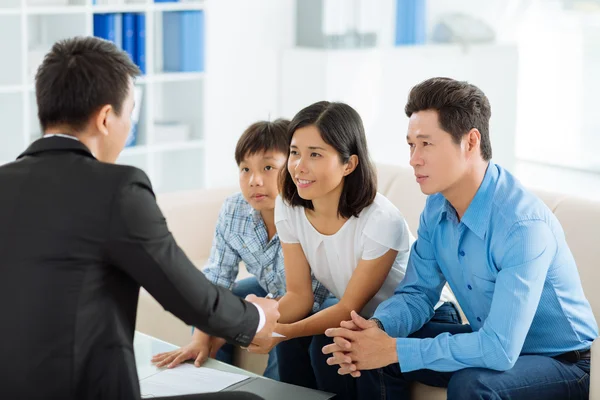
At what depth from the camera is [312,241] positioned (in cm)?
249

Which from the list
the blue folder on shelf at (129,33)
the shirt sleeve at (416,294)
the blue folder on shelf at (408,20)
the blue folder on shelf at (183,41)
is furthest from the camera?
the blue folder on shelf at (408,20)

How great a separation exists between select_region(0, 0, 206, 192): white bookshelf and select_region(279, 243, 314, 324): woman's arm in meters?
2.03

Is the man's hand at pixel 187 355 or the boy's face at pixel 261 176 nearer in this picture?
the man's hand at pixel 187 355

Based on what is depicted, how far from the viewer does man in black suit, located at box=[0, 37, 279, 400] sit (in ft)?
4.92

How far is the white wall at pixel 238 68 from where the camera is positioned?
4945 millimetres

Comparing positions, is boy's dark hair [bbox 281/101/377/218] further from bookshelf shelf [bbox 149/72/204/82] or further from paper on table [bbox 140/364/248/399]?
bookshelf shelf [bbox 149/72/204/82]

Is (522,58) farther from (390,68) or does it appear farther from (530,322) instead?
(530,322)

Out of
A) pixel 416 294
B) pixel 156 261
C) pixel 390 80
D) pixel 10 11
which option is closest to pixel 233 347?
pixel 416 294

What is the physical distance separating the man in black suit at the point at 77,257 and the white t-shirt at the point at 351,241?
86cm

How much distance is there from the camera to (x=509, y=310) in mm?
2016

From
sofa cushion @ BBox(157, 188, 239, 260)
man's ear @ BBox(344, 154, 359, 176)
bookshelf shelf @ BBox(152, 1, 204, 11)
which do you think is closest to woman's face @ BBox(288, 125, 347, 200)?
man's ear @ BBox(344, 154, 359, 176)

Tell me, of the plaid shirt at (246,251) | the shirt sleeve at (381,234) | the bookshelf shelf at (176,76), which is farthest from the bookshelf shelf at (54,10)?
the shirt sleeve at (381,234)

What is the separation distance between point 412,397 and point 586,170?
3199 mm

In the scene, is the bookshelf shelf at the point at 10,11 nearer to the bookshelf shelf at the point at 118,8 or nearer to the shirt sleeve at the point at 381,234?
the bookshelf shelf at the point at 118,8
